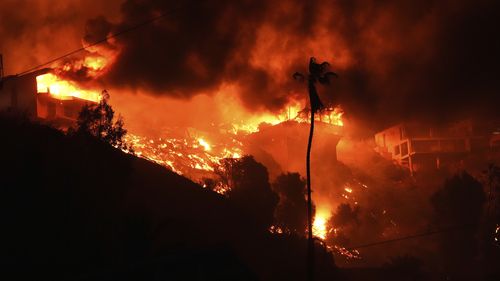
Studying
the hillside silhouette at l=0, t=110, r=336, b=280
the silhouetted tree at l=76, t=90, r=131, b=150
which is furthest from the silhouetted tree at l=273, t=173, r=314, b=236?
the silhouetted tree at l=76, t=90, r=131, b=150

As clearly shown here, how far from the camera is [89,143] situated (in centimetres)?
2967

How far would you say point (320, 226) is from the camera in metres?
63.1

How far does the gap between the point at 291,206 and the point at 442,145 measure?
180 ft

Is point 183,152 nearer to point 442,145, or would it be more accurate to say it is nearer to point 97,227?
point 97,227

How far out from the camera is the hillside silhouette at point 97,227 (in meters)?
17.8

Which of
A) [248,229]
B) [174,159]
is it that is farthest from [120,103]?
[248,229]

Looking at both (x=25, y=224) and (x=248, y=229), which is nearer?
Result: (x=25, y=224)

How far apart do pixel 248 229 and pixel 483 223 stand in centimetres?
2627

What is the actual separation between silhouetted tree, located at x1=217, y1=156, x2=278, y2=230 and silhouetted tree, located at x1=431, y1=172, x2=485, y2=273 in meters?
22.8

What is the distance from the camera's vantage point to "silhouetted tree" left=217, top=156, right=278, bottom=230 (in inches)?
1647

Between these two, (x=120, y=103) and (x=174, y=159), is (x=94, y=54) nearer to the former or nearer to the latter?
(x=120, y=103)

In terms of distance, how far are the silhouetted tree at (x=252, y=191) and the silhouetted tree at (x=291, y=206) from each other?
234 centimetres

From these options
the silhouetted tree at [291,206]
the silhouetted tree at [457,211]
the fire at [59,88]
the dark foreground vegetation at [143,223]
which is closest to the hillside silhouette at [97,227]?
the dark foreground vegetation at [143,223]

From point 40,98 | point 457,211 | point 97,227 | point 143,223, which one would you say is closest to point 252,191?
point 97,227
